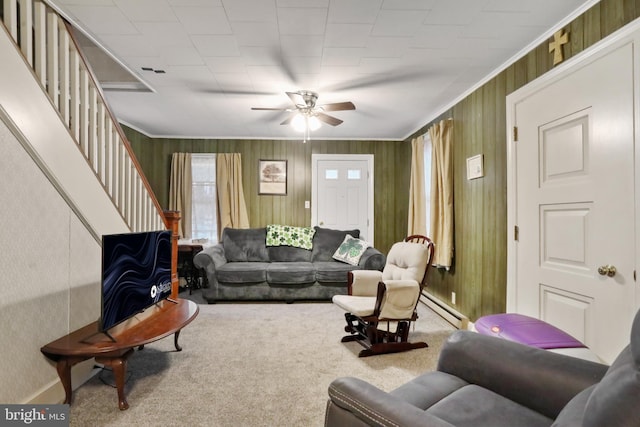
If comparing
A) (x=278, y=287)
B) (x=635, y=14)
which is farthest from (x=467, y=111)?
(x=278, y=287)

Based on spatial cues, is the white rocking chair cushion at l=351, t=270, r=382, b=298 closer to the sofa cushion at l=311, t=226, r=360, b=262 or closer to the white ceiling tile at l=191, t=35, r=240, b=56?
the sofa cushion at l=311, t=226, r=360, b=262

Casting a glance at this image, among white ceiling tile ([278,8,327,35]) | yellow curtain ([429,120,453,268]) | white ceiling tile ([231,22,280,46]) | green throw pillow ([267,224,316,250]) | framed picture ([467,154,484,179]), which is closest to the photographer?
white ceiling tile ([278,8,327,35])

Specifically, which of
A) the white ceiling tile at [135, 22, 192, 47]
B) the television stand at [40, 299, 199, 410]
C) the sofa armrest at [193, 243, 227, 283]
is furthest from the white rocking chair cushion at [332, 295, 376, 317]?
the white ceiling tile at [135, 22, 192, 47]

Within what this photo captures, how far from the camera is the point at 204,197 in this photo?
553 cm

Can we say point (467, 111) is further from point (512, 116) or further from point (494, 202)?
point (494, 202)

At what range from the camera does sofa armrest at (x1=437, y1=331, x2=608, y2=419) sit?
45.4 inches

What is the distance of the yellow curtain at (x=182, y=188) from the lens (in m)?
5.43

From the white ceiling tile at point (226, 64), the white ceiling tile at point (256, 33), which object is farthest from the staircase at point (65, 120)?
the white ceiling tile at point (256, 33)

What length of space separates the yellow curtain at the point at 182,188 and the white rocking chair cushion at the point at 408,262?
3.66 meters

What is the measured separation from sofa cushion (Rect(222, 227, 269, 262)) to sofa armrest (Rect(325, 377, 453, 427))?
385cm

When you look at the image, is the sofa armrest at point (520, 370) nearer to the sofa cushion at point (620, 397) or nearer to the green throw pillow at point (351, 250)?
the sofa cushion at point (620, 397)

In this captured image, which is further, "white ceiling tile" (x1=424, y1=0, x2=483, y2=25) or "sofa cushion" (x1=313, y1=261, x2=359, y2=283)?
"sofa cushion" (x1=313, y1=261, x2=359, y2=283)

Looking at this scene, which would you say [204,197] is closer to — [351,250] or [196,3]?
[351,250]

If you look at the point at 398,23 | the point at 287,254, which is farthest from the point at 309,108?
the point at 287,254
